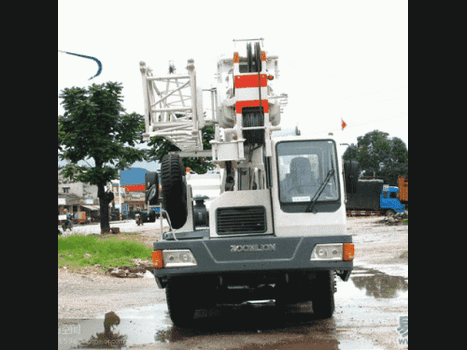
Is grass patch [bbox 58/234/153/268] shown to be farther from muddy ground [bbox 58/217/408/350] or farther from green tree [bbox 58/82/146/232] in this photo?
green tree [bbox 58/82/146/232]

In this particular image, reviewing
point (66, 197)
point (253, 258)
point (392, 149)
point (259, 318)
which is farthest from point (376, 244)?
point (66, 197)

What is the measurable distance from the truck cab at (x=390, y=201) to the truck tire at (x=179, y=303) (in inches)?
1425

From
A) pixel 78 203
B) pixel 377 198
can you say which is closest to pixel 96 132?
pixel 377 198

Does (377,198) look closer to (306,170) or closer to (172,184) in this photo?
(306,170)

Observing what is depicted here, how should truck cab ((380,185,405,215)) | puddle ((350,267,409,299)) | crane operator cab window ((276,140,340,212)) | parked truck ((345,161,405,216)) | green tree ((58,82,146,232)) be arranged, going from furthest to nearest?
1. parked truck ((345,161,405,216))
2. truck cab ((380,185,405,215))
3. green tree ((58,82,146,232))
4. puddle ((350,267,409,299))
5. crane operator cab window ((276,140,340,212))

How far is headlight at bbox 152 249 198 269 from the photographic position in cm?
673

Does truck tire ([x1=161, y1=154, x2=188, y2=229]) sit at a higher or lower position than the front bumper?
higher

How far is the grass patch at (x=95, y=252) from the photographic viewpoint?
1447cm

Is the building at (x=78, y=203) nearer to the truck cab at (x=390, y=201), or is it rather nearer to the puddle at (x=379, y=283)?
the truck cab at (x=390, y=201)

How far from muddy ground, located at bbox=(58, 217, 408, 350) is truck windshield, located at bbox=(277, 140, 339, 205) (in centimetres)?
170

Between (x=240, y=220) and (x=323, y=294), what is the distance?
1.49m

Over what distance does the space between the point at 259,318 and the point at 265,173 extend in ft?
7.07

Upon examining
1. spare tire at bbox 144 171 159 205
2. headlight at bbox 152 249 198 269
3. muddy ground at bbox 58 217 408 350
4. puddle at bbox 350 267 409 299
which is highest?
spare tire at bbox 144 171 159 205

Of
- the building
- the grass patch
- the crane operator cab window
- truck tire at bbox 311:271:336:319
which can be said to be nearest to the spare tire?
the crane operator cab window
